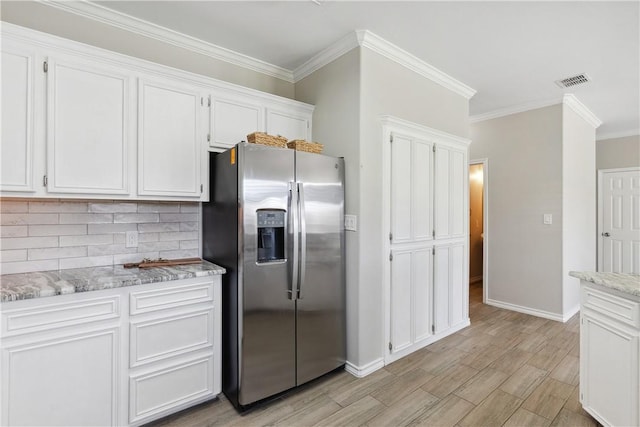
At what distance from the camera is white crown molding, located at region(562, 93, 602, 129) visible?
3.89 m

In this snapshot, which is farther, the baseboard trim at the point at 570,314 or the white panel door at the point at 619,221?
the white panel door at the point at 619,221

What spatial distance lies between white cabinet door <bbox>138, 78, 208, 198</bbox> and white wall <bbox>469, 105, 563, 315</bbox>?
3.97m

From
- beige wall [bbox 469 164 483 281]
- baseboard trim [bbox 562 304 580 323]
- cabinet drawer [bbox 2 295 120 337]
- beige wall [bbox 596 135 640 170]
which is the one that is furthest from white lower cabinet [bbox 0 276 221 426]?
beige wall [bbox 596 135 640 170]

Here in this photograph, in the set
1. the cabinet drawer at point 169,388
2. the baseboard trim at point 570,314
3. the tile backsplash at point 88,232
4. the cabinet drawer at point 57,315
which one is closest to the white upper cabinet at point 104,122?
the tile backsplash at point 88,232

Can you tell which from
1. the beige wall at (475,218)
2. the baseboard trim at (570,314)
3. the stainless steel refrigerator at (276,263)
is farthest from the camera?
the beige wall at (475,218)

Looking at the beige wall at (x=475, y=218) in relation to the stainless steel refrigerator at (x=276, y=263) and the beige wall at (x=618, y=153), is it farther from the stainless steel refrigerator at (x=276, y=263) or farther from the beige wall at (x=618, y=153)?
the stainless steel refrigerator at (x=276, y=263)

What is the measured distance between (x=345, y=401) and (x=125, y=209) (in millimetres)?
2138

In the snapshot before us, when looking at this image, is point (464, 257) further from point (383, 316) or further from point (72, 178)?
point (72, 178)

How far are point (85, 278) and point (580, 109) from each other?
5.77 metres

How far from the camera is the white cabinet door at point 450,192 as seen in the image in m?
3.26

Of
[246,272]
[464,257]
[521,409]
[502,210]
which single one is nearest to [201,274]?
[246,272]

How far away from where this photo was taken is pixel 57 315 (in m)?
1.67

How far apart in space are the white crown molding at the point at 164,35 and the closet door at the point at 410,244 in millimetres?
1459

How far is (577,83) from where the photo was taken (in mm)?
3494
